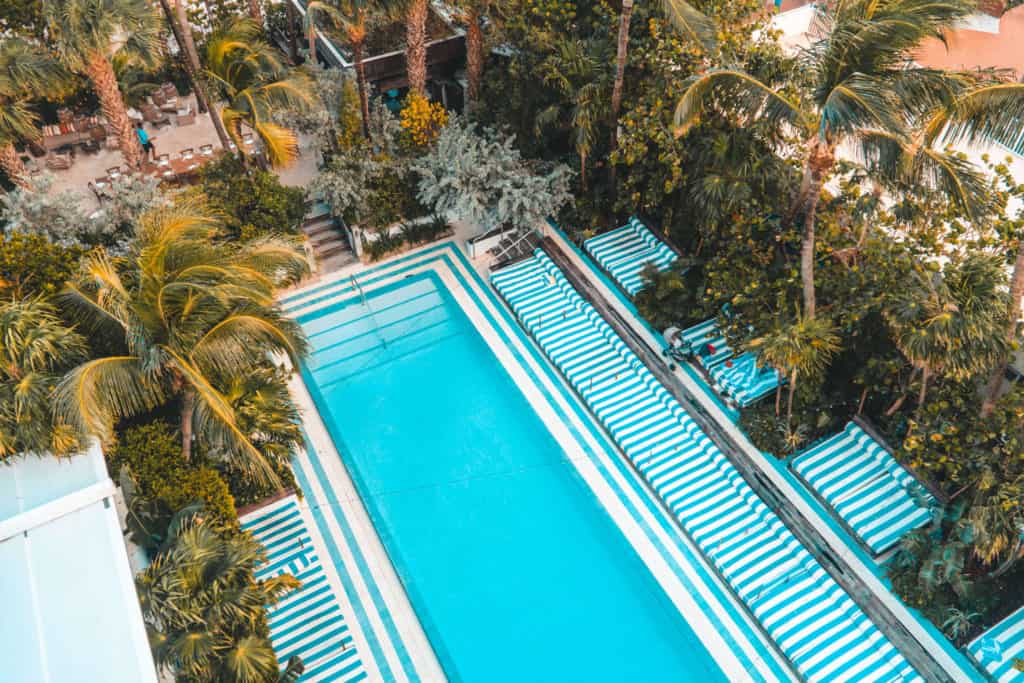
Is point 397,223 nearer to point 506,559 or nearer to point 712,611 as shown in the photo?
point 506,559

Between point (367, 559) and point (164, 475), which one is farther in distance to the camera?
point (367, 559)

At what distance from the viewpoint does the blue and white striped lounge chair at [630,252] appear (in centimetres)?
2412

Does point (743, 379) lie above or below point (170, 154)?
below

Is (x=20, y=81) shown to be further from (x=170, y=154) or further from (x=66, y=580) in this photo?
(x=66, y=580)

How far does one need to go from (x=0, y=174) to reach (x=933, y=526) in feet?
90.6

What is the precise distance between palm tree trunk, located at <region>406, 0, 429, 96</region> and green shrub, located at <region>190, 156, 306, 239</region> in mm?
5369

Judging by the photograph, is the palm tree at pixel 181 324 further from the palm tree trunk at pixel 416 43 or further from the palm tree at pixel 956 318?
the palm tree at pixel 956 318

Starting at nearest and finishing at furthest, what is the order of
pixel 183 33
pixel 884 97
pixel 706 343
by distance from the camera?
pixel 884 97
pixel 706 343
pixel 183 33

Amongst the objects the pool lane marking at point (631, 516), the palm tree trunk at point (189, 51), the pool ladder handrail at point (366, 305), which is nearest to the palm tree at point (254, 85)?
the palm tree trunk at point (189, 51)

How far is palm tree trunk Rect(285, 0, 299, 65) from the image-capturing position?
98.2ft

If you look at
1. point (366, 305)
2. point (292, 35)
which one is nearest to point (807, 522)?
point (366, 305)

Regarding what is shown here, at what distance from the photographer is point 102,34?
1970cm

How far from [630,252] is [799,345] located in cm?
837

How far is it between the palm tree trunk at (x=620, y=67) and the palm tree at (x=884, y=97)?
6.37 m
